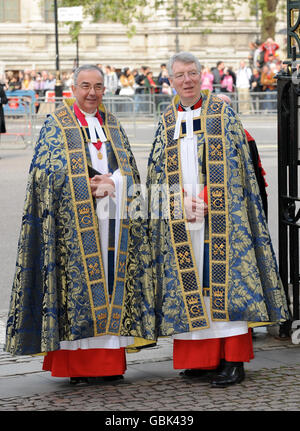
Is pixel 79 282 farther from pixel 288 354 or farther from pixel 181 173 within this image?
pixel 288 354

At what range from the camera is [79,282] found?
616 cm

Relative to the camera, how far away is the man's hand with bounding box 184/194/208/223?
6184 millimetres

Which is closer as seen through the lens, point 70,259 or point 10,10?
point 70,259

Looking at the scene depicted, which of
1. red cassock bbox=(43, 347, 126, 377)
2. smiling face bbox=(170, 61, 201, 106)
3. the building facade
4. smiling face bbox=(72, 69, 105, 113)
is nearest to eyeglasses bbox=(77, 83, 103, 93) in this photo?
smiling face bbox=(72, 69, 105, 113)

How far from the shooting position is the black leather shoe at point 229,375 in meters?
6.07

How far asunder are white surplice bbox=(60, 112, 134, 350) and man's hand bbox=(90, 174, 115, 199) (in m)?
0.04

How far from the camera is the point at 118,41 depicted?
47.2 m

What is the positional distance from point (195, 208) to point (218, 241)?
9.2 inches

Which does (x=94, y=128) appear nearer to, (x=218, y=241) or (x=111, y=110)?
(x=218, y=241)

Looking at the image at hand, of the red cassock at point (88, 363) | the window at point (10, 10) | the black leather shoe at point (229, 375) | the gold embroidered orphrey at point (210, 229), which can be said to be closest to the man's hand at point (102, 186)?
the gold embroidered orphrey at point (210, 229)

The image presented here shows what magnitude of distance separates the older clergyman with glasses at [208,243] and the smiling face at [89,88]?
43 centimetres

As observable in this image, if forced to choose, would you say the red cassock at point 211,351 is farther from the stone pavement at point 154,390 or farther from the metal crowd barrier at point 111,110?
Answer: the metal crowd barrier at point 111,110

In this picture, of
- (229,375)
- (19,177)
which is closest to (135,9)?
(19,177)
